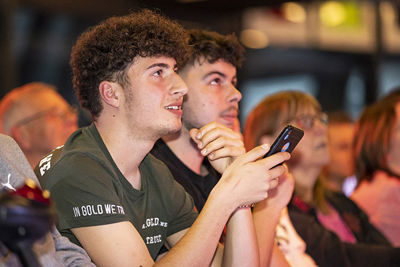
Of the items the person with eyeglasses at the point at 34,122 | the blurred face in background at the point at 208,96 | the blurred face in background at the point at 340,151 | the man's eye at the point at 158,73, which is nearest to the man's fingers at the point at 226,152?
the man's eye at the point at 158,73

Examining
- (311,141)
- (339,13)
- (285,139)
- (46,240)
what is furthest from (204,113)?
(339,13)

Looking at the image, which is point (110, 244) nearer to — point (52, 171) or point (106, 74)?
point (52, 171)

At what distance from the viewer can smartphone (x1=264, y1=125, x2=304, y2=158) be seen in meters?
2.04

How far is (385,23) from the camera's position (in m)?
7.77

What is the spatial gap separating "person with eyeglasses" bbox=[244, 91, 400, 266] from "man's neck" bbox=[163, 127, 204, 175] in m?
0.67

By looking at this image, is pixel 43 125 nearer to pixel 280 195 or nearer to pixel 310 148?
pixel 310 148

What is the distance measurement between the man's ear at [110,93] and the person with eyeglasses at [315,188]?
128cm

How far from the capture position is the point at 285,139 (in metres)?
2.07

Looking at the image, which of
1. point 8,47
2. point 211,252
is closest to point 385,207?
point 211,252

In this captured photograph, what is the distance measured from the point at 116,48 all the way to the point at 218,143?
0.50 metres

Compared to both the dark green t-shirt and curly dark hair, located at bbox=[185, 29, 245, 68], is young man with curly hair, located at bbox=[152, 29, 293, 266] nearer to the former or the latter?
curly dark hair, located at bbox=[185, 29, 245, 68]

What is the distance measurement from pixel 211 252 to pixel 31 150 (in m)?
2.29

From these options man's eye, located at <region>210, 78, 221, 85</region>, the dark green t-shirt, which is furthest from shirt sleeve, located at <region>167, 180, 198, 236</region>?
man's eye, located at <region>210, 78, 221, 85</region>

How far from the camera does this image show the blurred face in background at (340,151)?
16.8 feet
